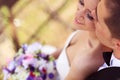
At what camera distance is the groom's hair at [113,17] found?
0.95 m

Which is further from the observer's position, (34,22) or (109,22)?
(34,22)

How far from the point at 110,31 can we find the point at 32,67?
0.70m

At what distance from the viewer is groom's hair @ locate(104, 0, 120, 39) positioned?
0.95 m

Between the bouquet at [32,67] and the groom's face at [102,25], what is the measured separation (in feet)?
1.99

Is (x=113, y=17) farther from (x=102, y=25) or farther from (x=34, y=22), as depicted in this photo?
(x=34, y=22)

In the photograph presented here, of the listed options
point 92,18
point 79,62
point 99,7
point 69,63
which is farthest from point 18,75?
point 99,7

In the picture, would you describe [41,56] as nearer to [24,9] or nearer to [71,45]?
[71,45]

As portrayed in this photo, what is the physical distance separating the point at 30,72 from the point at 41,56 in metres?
0.11

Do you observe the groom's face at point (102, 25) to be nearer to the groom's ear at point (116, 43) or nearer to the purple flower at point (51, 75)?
the groom's ear at point (116, 43)

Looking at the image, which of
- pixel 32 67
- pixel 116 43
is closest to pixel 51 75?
pixel 32 67

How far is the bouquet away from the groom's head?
61 centimetres

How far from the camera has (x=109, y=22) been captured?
0.99 m

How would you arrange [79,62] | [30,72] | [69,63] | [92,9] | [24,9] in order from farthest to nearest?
[24,9]
[30,72]
[69,63]
[79,62]
[92,9]

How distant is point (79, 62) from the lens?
126cm
